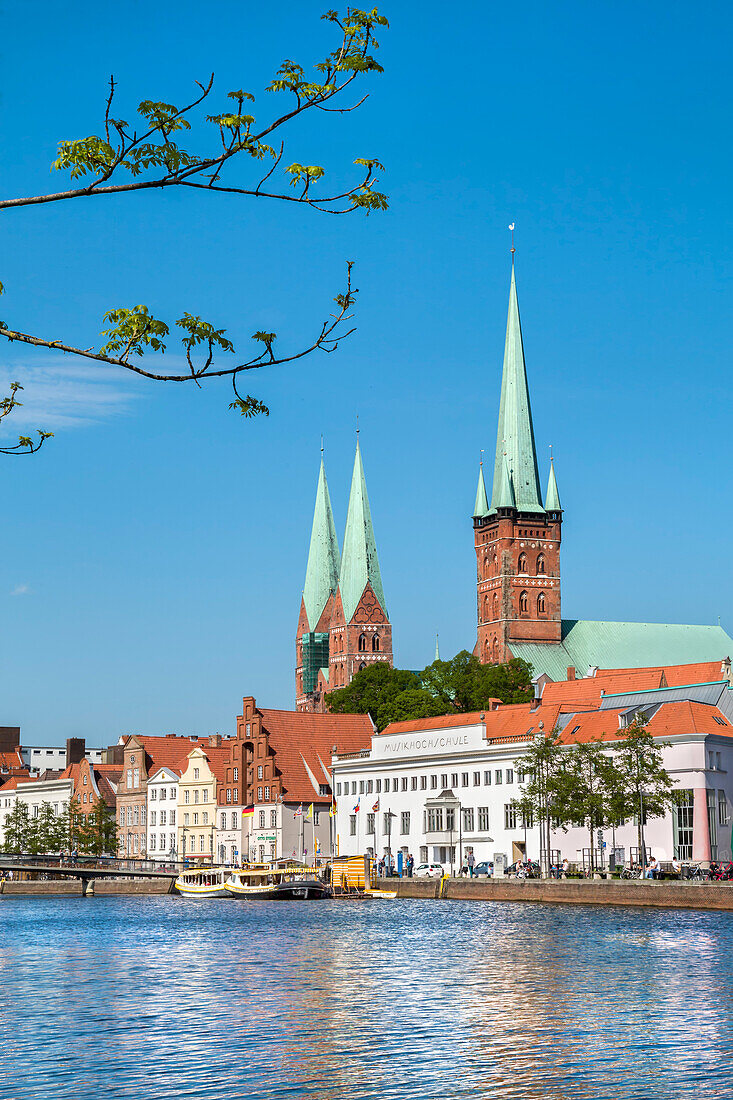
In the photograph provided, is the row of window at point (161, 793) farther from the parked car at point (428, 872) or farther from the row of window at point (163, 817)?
the parked car at point (428, 872)

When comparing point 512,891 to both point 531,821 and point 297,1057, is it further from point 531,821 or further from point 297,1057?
point 297,1057

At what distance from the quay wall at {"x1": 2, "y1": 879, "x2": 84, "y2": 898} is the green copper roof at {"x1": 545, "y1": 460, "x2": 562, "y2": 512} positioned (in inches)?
3235

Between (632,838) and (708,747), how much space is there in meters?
7.88

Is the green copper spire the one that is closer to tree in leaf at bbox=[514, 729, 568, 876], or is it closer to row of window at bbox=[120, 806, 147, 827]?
row of window at bbox=[120, 806, 147, 827]

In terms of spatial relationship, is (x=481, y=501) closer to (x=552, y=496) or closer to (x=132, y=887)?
(x=552, y=496)

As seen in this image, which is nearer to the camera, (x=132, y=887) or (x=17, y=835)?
(x=132, y=887)

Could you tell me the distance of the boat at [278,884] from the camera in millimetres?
104375

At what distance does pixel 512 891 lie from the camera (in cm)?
8469

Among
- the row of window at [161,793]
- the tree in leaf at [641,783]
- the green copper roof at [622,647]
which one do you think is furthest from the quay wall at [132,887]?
the green copper roof at [622,647]

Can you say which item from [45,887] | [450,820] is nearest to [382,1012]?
[450,820]

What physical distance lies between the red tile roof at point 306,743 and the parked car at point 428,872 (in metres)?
26.8

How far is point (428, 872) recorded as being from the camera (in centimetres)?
10194

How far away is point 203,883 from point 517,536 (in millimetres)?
83946

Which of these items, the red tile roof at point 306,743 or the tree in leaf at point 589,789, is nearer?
the tree in leaf at point 589,789
